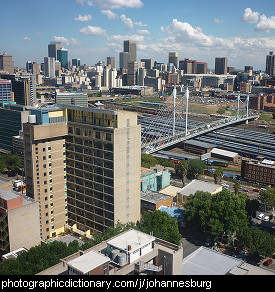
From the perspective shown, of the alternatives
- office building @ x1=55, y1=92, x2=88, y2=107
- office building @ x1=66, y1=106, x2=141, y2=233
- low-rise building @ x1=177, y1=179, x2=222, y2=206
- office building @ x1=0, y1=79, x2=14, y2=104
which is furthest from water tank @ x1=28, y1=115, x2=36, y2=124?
office building @ x1=55, y1=92, x2=88, y2=107

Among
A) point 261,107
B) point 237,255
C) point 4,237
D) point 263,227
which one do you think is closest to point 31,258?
point 4,237

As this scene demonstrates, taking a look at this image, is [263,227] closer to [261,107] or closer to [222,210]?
[222,210]

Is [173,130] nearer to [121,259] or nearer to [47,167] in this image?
[47,167]

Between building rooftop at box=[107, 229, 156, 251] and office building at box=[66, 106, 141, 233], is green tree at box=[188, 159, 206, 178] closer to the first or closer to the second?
office building at box=[66, 106, 141, 233]

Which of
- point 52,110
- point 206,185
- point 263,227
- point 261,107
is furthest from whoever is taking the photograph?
point 261,107

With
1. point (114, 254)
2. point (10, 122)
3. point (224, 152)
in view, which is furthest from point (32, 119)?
point (224, 152)

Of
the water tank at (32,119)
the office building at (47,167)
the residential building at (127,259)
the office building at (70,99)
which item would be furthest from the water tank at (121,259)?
the office building at (70,99)

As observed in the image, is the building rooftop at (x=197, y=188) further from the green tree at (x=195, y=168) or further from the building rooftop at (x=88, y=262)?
the building rooftop at (x=88, y=262)
